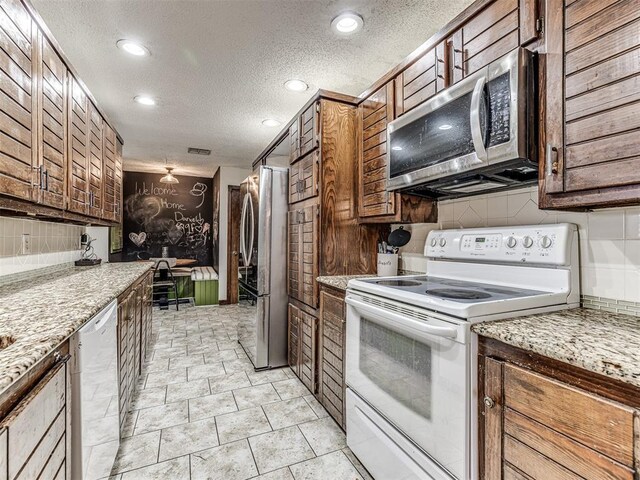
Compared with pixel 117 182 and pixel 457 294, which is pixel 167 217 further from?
pixel 457 294

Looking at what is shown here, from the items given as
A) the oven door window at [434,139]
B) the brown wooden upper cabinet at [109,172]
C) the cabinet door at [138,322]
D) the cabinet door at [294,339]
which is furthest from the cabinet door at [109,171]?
the oven door window at [434,139]

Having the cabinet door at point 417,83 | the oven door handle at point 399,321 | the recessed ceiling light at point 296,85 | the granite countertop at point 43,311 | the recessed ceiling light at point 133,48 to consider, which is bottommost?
the oven door handle at point 399,321

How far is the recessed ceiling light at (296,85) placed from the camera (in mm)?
2619

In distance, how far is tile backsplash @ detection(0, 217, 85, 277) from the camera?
6.50 feet

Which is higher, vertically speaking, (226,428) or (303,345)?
(303,345)

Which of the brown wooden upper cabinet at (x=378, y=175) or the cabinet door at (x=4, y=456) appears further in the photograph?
the brown wooden upper cabinet at (x=378, y=175)

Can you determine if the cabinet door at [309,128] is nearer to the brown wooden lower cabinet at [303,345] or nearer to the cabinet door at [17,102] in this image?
the brown wooden lower cabinet at [303,345]

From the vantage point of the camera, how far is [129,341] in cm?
212

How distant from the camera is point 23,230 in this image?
2.19 metres

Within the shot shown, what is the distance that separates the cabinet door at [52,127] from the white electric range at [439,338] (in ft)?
5.62

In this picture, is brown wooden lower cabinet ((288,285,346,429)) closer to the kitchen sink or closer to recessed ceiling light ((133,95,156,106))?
the kitchen sink

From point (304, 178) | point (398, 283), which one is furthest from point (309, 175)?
point (398, 283)

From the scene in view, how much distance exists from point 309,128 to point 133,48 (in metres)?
1.26

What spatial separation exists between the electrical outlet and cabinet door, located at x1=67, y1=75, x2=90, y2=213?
356mm
